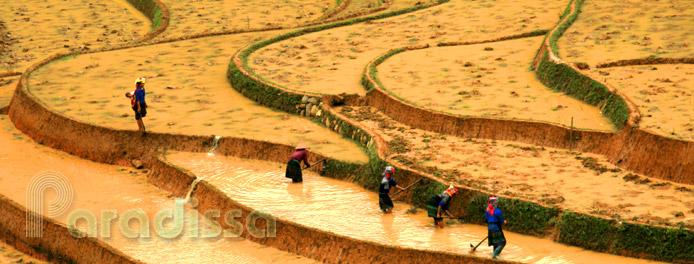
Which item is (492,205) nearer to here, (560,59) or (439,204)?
(439,204)

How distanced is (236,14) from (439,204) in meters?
26.0

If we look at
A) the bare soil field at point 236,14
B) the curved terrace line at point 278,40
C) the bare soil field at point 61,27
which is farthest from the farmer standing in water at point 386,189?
the bare soil field at point 61,27

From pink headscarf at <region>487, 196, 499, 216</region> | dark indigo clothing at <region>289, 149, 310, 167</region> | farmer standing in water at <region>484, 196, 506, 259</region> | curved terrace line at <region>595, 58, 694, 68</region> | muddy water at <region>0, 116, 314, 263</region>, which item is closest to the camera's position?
farmer standing in water at <region>484, 196, 506, 259</region>

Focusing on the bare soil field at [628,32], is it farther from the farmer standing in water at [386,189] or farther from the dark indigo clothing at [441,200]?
the dark indigo clothing at [441,200]

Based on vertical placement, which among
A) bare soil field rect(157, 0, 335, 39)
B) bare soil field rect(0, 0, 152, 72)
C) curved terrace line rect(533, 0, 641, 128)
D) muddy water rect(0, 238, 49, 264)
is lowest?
bare soil field rect(0, 0, 152, 72)

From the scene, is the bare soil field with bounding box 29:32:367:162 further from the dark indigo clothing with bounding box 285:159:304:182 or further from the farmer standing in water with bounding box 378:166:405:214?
the farmer standing in water with bounding box 378:166:405:214

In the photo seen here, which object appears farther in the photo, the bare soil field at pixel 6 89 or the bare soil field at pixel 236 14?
the bare soil field at pixel 236 14

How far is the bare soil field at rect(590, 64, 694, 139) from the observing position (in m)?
21.7

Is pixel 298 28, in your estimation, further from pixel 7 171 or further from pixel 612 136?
pixel 612 136

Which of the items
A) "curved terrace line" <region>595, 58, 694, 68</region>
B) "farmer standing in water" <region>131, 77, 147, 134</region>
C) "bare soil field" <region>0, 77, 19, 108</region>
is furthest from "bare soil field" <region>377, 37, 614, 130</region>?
"bare soil field" <region>0, 77, 19, 108</region>

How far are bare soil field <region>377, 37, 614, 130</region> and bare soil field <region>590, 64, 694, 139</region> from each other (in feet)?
3.42

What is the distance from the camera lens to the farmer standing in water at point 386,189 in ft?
66.2

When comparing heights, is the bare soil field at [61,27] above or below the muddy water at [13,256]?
below

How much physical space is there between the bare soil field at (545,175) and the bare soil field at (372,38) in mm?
5372
